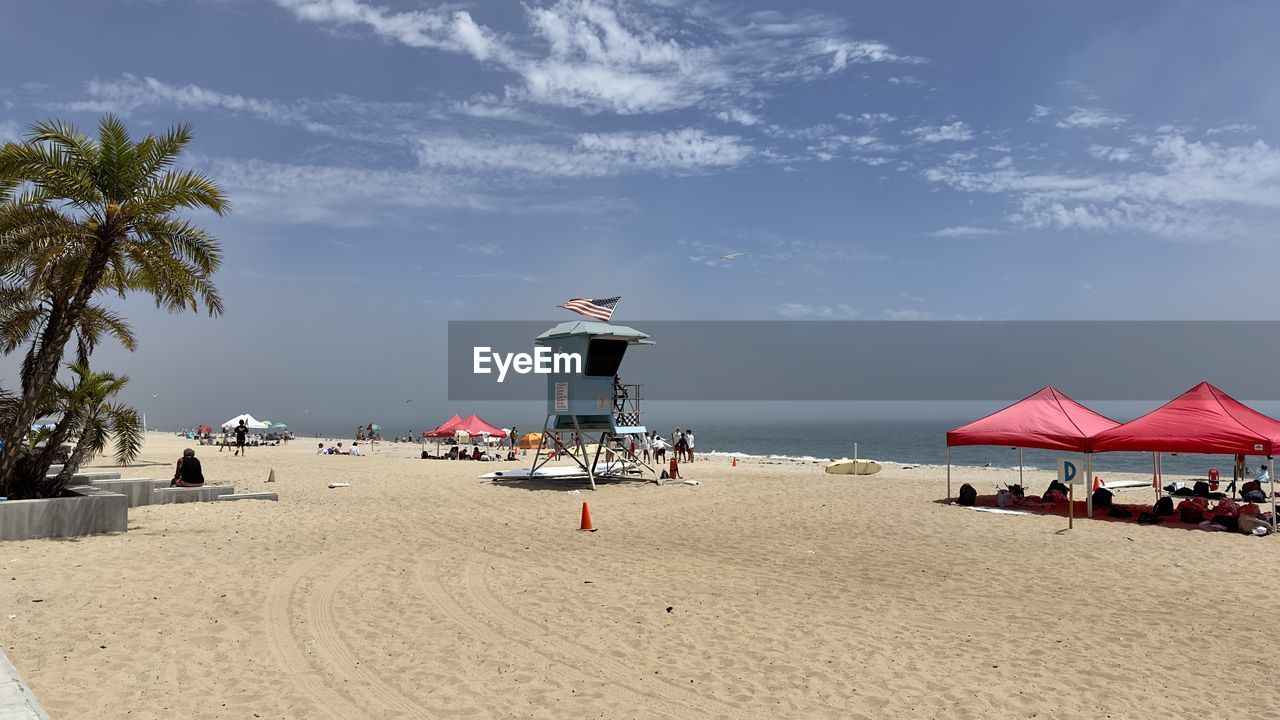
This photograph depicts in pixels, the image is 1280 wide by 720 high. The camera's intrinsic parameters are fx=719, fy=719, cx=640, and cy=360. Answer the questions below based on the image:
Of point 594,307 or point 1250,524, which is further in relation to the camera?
point 594,307

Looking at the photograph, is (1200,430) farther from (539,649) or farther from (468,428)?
(468,428)

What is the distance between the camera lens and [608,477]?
2588 cm

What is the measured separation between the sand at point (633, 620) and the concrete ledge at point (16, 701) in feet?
1.50

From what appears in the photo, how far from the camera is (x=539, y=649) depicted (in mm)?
7113

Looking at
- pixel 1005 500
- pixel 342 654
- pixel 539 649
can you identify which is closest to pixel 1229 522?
pixel 1005 500

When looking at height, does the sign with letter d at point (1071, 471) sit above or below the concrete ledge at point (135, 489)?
above

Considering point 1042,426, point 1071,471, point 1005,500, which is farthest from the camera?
point 1005,500

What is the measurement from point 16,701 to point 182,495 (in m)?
14.3

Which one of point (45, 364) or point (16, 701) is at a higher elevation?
point (45, 364)

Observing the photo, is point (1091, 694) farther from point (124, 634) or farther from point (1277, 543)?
point (1277, 543)

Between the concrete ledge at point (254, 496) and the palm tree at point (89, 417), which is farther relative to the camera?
the concrete ledge at point (254, 496)

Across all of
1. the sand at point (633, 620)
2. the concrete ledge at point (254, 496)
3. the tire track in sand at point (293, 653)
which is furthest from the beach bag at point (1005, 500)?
the concrete ledge at point (254, 496)

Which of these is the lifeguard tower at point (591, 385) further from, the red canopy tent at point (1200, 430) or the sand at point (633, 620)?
the red canopy tent at point (1200, 430)

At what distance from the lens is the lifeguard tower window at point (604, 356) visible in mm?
23156
